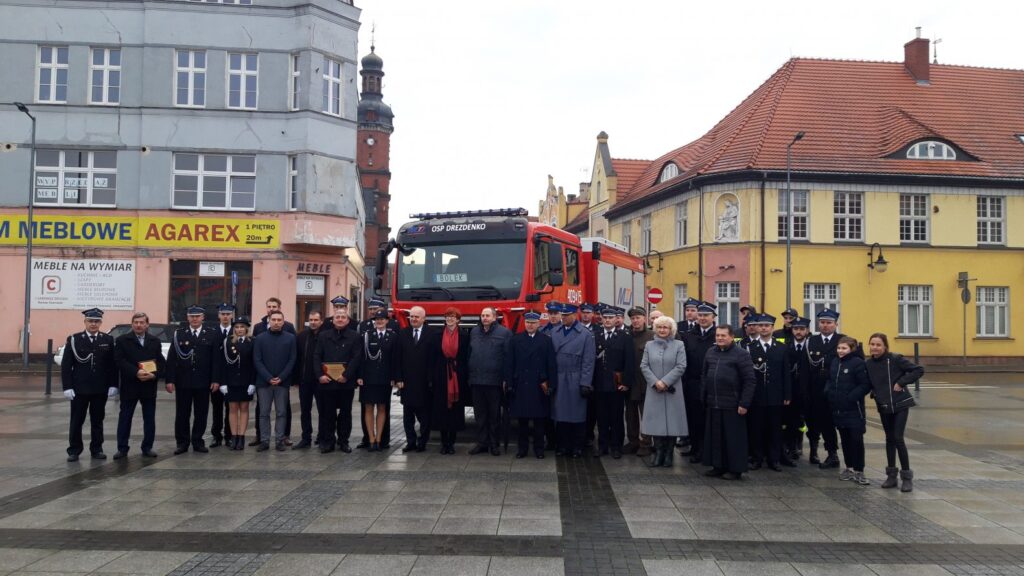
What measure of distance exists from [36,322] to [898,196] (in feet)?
109

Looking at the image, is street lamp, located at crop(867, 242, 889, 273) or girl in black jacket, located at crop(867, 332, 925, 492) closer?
girl in black jacket, located at crop(867, 332, 925, 492)

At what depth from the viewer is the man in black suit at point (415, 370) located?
10.7m

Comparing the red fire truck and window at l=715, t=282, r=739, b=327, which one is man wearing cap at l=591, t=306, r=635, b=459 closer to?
the red fire truck

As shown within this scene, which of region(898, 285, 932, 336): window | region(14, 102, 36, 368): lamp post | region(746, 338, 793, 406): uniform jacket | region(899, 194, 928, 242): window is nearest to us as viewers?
region(746, 338, 793, 406): uniform jacket

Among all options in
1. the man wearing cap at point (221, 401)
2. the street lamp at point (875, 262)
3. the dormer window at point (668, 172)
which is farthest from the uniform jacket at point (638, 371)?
the dormer window at point (668, 172)

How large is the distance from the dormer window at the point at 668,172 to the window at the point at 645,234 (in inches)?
81.0

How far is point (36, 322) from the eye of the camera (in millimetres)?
27422

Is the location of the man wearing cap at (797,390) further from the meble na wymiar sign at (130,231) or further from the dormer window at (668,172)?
the dormer window at (668,172)

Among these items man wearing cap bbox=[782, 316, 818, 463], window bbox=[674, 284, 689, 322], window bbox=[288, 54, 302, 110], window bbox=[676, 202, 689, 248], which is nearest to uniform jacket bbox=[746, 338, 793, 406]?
man wearing cap bbox=[782, 316, 818, 463]

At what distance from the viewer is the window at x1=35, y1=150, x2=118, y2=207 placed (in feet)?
90.3

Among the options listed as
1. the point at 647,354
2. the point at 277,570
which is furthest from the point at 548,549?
the point at 647,354

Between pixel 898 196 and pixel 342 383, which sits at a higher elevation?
pixel 898 196

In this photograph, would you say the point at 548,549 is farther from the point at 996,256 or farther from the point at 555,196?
the point at 555,196

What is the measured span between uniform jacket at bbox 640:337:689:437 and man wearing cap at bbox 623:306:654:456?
0.60 metres
